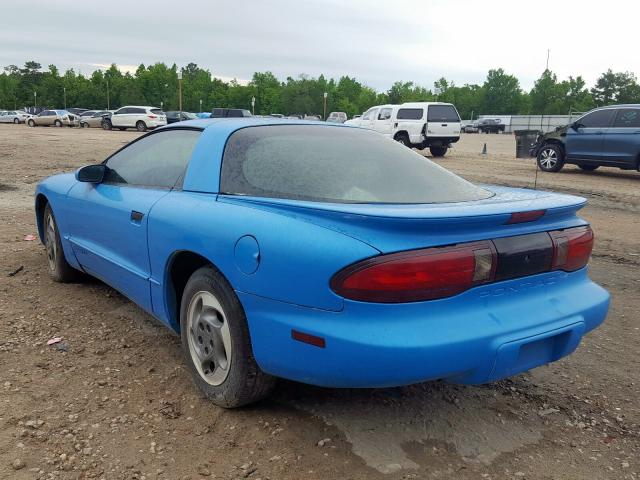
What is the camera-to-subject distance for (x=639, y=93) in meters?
83.3

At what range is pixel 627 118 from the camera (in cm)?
1345

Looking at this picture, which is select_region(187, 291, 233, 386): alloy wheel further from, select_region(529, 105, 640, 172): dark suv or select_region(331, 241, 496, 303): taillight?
select_region(529, 105, 640, 172): dark suv

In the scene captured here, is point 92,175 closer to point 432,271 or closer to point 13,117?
point 432,271

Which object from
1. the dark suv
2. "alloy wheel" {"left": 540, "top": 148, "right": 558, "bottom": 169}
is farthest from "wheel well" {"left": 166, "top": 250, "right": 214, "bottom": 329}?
"alloy wheel" {"left": 540, "top": 148, "right": 558, "bottom": 169}

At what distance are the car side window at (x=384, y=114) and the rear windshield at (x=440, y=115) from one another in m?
1.84

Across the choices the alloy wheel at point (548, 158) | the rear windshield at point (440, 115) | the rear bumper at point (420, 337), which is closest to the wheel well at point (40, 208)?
the rear bumper at point (420, 337)

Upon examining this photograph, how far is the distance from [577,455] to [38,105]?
10863 centimetres

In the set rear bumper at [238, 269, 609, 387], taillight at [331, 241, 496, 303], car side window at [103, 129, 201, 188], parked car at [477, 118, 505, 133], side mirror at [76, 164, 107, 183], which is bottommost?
rear bumper at [238, 269, 609, 387]

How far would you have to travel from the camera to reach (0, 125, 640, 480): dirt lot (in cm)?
238

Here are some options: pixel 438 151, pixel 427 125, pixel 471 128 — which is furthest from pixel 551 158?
pixel 471 128

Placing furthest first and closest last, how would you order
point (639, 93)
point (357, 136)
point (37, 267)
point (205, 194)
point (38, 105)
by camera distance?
point (38, 105), point (639, 93), point (37, 267), point (357, 136), point (205, 194)

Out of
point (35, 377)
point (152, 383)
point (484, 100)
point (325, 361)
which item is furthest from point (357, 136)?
point (484, 100)

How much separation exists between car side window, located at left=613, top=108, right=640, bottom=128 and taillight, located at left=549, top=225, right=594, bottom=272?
1227cm

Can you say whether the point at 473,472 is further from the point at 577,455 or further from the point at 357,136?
the point at 357,136
